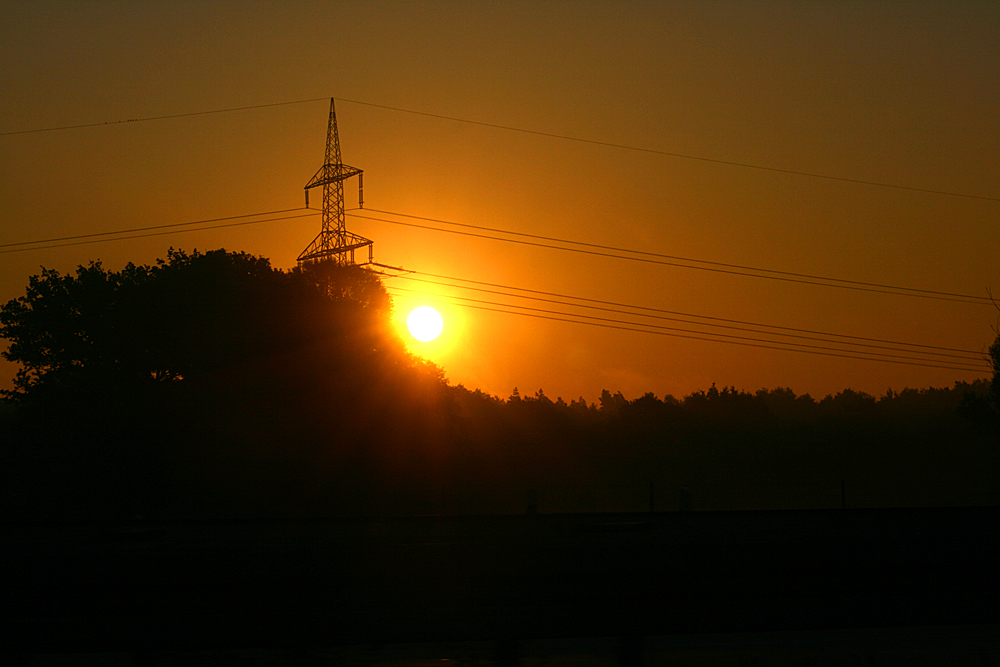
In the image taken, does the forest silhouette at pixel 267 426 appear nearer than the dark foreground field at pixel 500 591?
No

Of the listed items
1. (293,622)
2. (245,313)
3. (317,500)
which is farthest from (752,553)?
(245,313)

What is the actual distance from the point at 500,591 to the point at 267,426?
31.1 metres

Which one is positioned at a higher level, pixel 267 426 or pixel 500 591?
pixel 267 426

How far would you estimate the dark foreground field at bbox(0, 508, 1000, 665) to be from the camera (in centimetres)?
962

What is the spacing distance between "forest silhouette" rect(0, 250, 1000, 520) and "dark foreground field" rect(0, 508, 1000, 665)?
1756 cm

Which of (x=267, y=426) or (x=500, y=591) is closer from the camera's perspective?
(x=500, y=591)

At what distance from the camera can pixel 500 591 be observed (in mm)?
13258

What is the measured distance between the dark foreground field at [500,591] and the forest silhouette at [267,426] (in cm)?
1756

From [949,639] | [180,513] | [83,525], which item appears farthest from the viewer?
[180,513]

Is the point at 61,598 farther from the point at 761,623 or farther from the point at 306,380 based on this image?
the point at 306,380

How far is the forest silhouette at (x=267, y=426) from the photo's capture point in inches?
1586

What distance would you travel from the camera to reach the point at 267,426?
138ft

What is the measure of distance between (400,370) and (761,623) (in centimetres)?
3922

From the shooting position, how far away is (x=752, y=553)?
16.8 m
